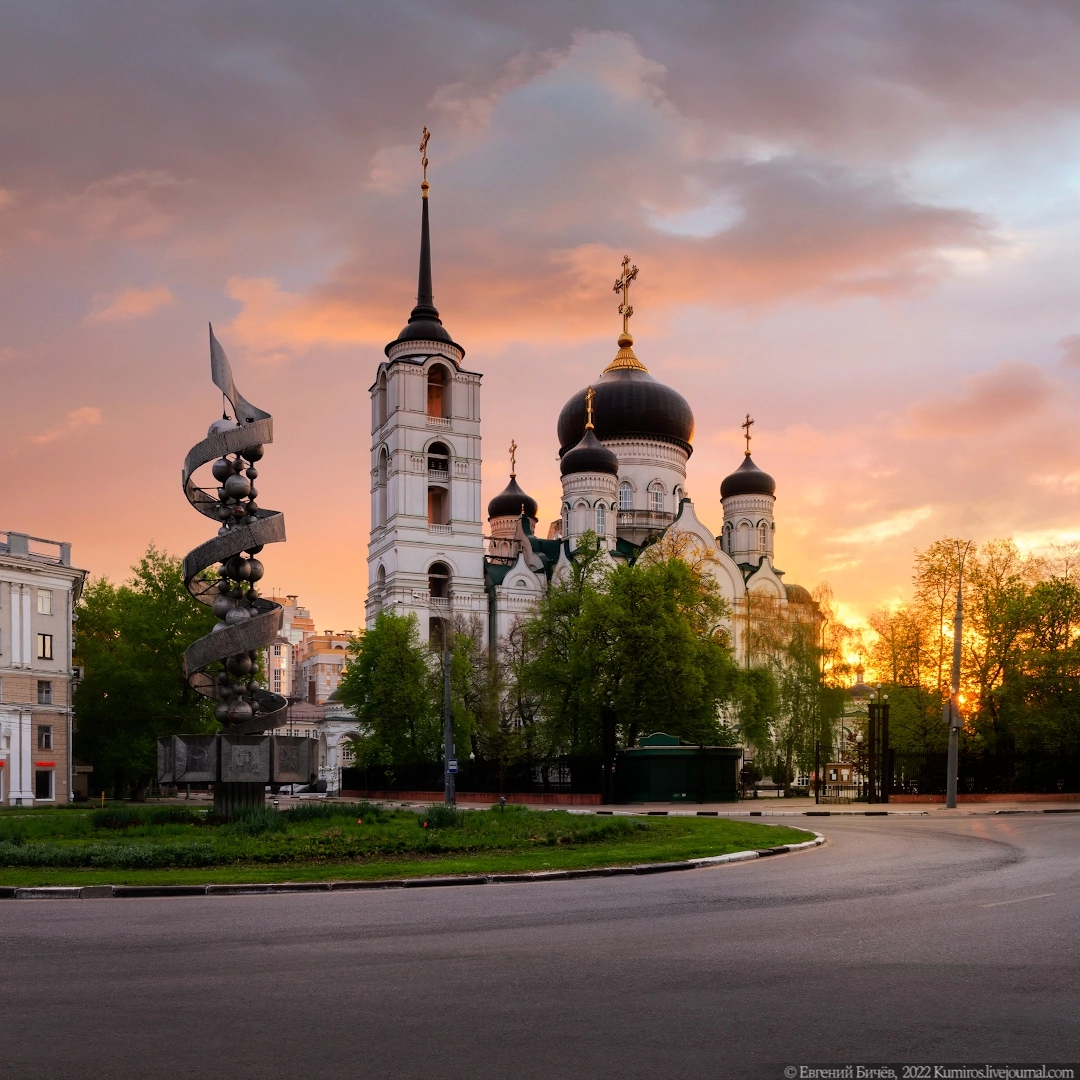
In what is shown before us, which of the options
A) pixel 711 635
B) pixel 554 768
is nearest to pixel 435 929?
pixel 554 768

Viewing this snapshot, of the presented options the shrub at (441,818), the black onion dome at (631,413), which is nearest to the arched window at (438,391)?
the black onion dome at (631,413)

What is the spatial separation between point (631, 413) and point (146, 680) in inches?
1862

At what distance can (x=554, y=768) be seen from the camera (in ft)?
160

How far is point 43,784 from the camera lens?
54969mm

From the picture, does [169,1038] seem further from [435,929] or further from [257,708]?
[257,708]

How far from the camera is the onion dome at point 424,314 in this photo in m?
82.2

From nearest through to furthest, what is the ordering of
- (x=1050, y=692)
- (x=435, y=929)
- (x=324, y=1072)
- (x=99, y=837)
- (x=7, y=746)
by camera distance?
(x=324, y=1072), (x=435, y=929), (x=99, y=837), (x=1050, y=692), (x=7, y=746)

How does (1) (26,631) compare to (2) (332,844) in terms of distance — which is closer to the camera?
(2) (332,844)

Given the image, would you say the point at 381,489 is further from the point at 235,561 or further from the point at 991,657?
the point at 235,561

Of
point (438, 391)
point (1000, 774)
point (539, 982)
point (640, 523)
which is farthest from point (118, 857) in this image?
point (640, 523)

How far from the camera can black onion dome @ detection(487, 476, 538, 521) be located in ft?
328

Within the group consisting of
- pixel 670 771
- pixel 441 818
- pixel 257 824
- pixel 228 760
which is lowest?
pixel 670 771

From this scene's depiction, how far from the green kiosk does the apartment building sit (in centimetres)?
2681

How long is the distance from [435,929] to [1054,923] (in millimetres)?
5977
